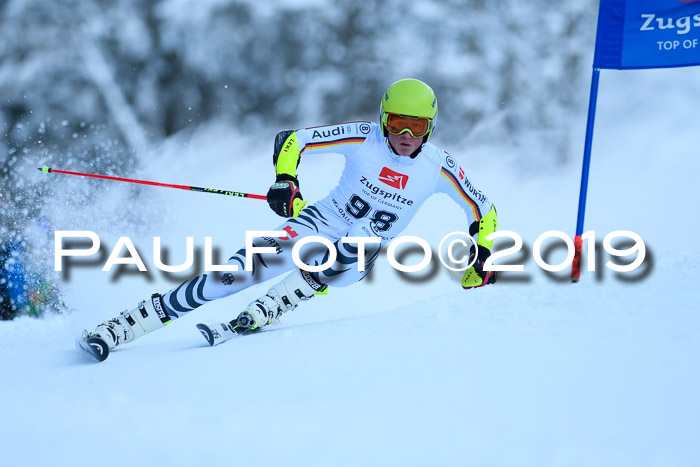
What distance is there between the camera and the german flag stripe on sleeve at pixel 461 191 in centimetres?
398

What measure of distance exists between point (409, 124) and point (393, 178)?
342 mm

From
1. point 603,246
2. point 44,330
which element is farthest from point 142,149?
point 603,246

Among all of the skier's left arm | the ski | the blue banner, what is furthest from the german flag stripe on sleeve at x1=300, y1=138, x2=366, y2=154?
the blue banner

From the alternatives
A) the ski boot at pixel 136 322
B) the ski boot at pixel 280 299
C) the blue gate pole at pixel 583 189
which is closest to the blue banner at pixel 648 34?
the blue gate pole at pixel 583 189

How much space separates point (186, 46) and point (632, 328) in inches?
477

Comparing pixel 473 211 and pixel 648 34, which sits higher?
pixel 648 34

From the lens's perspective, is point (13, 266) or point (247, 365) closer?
point (247, 365)

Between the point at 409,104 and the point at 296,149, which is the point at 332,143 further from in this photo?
the point at 409,104

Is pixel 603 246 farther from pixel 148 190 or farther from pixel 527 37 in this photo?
pixel 527 37

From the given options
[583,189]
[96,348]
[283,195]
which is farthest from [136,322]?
[583,189]

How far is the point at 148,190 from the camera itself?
10703 millimetres

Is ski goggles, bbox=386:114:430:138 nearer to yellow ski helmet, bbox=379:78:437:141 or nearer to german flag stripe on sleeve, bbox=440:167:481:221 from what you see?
yellow ski helmet, bbox=379:78:437:141

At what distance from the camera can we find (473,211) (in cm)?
409

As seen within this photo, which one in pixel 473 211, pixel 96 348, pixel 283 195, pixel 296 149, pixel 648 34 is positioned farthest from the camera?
pixel 648 34
